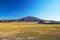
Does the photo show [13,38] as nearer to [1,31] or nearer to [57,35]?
[1,31]

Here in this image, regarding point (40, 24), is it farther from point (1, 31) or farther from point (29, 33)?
point (1, 31)

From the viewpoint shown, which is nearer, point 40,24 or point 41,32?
point 41,32

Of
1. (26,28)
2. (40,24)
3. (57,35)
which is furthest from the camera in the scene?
(40,24)

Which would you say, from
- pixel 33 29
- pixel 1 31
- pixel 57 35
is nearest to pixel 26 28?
pixel 33 29

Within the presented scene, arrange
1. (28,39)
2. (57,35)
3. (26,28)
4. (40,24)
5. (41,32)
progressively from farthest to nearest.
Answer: (40,24) < (26,28) < (41,32) < (57,35) < (28,39)

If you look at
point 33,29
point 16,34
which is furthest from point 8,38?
point 33,29

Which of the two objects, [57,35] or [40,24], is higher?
[40,24]

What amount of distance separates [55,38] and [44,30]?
1.00 metres

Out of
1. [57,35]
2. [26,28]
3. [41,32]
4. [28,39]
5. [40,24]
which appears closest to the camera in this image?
[28,39]

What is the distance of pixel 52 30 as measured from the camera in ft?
18.5

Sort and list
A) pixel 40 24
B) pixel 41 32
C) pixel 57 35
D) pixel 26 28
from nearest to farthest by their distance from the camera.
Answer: pixel 57 35
pixel 41 32
pixel 26 28
pixel 40 24

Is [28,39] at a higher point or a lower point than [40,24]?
lower

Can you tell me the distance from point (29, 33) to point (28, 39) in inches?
32.0

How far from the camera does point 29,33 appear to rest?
5543 millimetres
